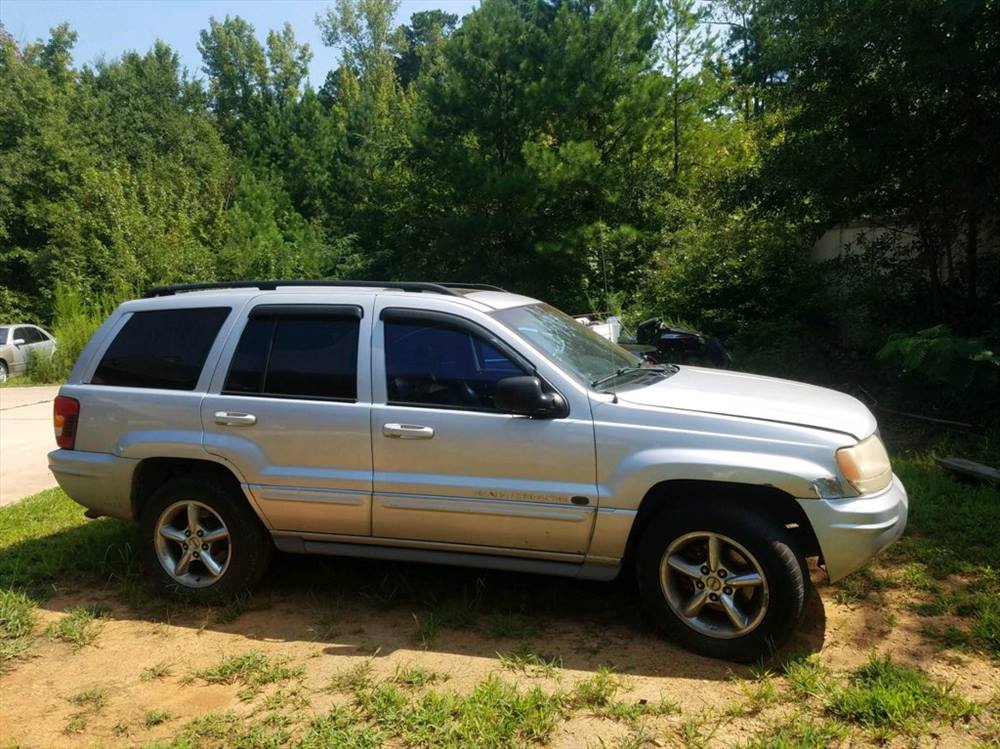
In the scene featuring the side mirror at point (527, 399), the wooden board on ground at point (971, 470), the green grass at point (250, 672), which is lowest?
the green grass at point (250, 672)

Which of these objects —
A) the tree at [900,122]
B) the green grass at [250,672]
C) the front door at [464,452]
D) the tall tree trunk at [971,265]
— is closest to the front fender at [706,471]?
the front door at [464,452]

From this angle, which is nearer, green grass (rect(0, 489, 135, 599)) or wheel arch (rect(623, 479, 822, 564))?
wheel arch (rect(623, 479, 822, 564))

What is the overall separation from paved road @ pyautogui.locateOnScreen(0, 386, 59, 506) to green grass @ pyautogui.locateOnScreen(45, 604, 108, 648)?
127 inches

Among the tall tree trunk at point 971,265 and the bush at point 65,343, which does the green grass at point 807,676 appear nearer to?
the tall tree trunk at point 971,265

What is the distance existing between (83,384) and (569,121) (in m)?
16.8

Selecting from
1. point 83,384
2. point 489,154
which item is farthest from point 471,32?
point 83,384

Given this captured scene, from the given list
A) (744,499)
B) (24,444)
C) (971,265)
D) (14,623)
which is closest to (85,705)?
(14,623)

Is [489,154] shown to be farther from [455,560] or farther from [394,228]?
[455,560]

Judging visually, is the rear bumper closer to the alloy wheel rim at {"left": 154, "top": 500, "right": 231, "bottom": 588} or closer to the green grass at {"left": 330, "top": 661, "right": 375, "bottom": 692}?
the alloy wheel rim at {"left": 154, "top": 500, "right": 231, "bottom": 588}

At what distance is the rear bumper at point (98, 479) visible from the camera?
4.54m

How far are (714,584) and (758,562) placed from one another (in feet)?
0.78

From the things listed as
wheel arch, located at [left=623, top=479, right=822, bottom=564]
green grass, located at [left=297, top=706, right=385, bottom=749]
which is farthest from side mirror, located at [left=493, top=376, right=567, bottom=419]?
green grass, located at [left=297, top=706, right=385, bottom=749]

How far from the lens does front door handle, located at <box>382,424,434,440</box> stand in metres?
4.02

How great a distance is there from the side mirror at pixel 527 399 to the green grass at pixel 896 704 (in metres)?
1.72
